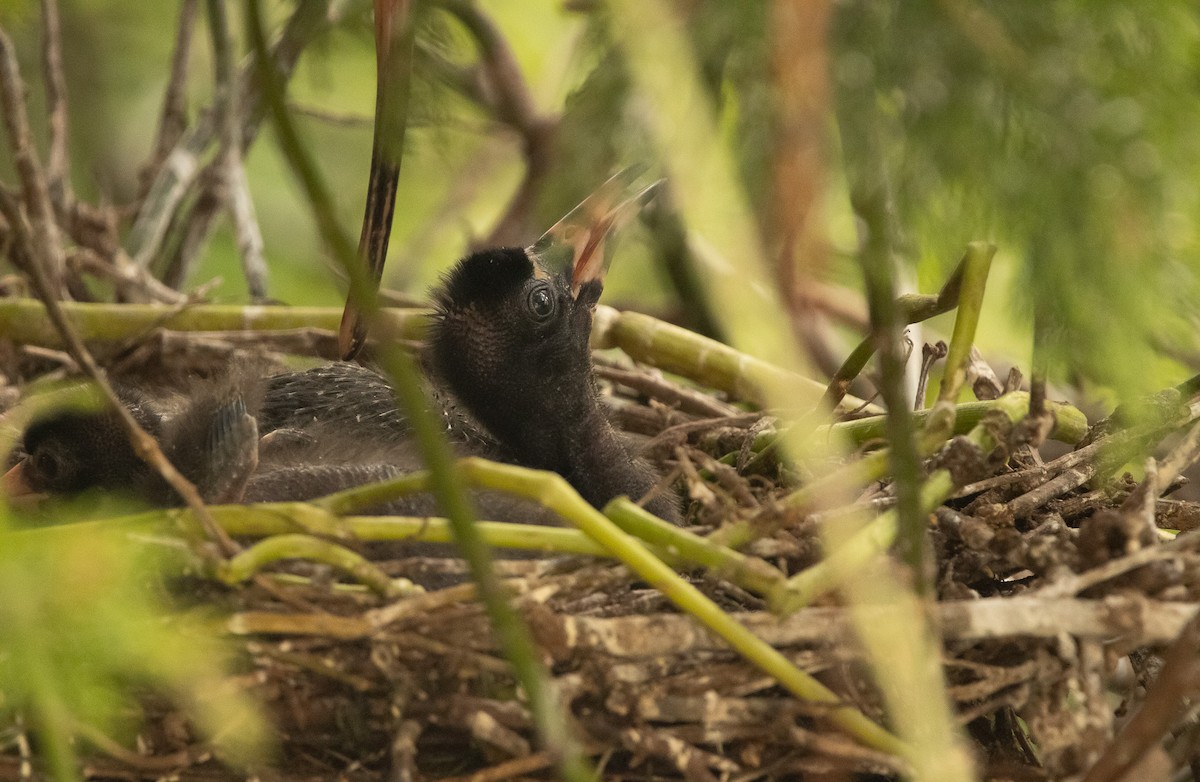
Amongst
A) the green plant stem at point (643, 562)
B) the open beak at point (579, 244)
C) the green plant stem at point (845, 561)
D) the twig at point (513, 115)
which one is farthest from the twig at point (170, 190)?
the green plant stem at point (845, 561)

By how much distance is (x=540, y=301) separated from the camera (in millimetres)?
1582

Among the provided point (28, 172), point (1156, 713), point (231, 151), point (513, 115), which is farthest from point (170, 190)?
point (1156, 713)

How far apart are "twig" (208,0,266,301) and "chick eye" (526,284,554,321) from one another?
561 mm

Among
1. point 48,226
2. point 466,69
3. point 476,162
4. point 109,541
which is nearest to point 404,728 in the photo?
point 109,541

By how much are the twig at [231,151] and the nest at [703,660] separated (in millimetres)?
1077

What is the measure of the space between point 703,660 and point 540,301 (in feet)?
2.41

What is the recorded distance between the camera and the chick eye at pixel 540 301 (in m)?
1.58

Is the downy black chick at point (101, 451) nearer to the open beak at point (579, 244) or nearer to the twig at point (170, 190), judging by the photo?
the open beak at point (579, 244)

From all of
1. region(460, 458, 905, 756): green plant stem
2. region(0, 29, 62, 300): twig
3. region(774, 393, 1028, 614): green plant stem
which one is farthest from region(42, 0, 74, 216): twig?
region(774, 393, 1028, 614): green plant stem

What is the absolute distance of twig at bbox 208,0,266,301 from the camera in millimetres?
1952

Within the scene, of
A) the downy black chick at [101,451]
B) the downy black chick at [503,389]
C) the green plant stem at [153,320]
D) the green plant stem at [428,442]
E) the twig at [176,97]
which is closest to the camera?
the green plant stem at [428,442]

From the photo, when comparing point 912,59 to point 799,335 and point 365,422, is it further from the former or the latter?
point 365,422

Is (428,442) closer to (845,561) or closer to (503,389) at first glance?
(845,561)

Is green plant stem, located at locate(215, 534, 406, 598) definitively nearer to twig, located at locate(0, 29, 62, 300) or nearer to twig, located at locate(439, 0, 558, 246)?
twig, located at locate(0, 29, 62, 300)
